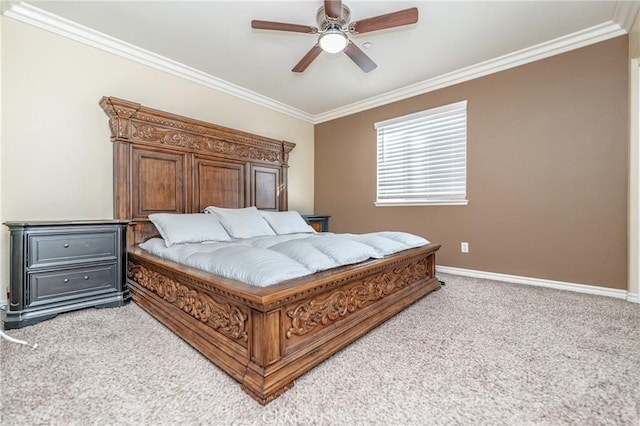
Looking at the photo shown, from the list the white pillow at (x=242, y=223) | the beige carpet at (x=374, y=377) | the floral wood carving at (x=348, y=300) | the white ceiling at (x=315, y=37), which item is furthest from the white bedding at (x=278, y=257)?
the white ceiling at (x=315, y=37)

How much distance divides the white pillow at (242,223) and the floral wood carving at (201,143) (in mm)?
815

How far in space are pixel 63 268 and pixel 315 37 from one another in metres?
2.99

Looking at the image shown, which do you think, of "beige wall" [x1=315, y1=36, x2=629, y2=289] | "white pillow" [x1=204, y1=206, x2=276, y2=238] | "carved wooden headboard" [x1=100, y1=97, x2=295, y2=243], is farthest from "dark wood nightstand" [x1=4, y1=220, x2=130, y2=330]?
"beige wall" [x1=315, y1=36, x2=629, y2=289]

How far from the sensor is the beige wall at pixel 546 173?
267 centimetres

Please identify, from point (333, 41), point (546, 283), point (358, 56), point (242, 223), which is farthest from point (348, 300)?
point (546, 283)

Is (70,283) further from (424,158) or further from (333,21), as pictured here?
(424,158)

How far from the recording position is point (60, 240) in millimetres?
2193

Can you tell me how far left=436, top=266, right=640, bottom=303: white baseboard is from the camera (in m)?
2.61

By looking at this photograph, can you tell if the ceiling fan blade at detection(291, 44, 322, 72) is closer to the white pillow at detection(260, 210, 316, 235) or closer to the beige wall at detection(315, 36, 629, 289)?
the white pillow at detection(260, 210, 316, 235)

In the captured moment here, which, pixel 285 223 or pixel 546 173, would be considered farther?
pixel 285 223

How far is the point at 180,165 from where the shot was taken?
333cm

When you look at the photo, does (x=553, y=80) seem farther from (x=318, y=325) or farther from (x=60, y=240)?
(x=60, y=240)

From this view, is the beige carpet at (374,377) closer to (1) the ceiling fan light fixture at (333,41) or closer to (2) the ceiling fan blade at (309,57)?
(1) the ceiling fan light fixture at (333,41)

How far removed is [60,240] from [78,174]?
2.71 feet
